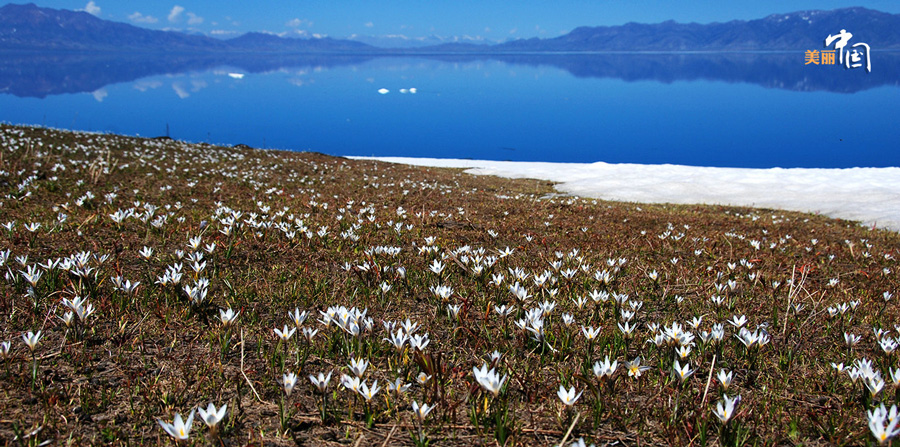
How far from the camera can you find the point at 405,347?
11.1 feet

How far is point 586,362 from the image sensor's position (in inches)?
130

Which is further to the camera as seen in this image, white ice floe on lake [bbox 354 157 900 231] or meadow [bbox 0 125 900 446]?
white ice floe on lake [bbox 354 157 900 231]

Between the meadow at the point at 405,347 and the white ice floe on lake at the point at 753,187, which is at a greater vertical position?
the meadow at the point at 405,347

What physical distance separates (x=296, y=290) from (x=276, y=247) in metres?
1.88

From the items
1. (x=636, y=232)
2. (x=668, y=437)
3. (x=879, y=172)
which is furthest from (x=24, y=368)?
(x=879, y=172)

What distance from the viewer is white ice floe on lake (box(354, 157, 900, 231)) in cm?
2411

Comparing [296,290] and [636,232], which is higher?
[296,290]

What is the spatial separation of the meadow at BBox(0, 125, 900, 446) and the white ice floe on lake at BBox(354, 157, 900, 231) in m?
20.3

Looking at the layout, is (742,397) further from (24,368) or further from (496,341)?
(24,368)

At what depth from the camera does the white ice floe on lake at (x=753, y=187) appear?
24.1 m

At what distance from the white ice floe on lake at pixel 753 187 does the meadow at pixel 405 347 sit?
2031 centimetres

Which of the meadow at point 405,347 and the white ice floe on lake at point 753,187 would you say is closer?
the meadow at point 405,347

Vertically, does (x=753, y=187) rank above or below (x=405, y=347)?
below

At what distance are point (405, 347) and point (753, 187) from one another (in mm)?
36945
